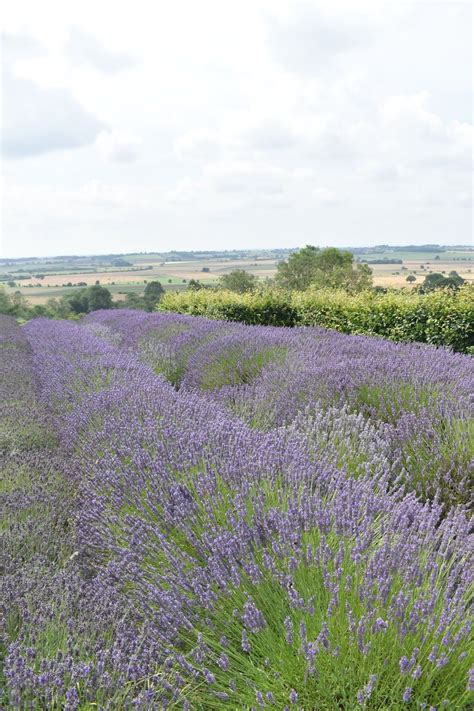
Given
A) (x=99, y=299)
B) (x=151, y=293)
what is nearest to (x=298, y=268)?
(x=151, y=293)

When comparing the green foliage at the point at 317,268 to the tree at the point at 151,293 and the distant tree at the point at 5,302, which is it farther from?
the distant tree at the point at 5,302

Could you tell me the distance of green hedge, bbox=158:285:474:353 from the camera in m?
7.94

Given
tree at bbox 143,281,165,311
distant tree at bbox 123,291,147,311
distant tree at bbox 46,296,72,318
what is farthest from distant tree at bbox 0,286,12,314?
tree at bbox 143,281,165,311

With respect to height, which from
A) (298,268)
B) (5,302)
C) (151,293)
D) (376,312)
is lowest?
(151,293)

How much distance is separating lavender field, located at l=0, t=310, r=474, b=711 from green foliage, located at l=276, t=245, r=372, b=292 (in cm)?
2715

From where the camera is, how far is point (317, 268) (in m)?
33.4

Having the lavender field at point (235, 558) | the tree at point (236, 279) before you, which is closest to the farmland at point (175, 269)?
the tree at point (236, 279)

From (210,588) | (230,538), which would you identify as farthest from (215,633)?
(230,538)

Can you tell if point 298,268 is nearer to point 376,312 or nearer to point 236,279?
point 236,279

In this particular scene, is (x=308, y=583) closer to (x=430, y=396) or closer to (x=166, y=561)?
(x=166, y=561)

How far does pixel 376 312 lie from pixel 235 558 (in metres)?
7.64

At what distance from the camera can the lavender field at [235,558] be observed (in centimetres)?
149

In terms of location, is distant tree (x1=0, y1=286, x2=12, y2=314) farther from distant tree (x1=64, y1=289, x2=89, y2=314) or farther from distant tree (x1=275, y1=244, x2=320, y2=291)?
distant tree (x1=275, y1=244, x2=320, y2=291)

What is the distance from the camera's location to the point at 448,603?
1544mm
